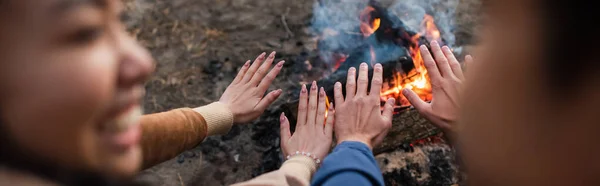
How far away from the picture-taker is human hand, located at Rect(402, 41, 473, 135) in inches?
74.5

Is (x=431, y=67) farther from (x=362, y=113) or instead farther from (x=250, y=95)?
(x=250, y=95)

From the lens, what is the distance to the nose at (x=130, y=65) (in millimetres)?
914

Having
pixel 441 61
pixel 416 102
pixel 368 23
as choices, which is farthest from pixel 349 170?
pixel 368 23

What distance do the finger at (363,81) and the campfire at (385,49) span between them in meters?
0.20

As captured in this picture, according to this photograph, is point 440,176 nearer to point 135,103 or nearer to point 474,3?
point 474,3

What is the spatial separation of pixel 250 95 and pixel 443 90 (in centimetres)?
83

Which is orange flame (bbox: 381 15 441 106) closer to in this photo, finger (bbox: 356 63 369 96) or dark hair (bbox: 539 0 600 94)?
finger (bbox: 356 63 369 96)

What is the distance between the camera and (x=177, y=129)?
1938 millimetres

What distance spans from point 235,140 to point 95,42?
1.86 metres

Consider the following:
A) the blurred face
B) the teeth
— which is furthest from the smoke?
the blurred face

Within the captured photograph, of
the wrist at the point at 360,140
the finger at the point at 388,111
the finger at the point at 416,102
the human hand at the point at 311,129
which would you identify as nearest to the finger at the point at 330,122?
the human hand at the point at 311,129

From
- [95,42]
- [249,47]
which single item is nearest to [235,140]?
[249,47]

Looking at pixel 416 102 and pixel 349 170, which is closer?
pixel 349 170

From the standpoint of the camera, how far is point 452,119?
188cm
